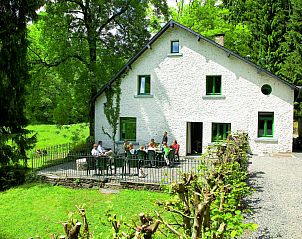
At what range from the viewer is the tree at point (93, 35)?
22.7m

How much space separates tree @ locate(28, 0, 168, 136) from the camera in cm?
2266

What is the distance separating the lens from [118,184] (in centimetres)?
1450

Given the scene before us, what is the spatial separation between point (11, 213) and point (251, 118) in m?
14.8

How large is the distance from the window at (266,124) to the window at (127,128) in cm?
852

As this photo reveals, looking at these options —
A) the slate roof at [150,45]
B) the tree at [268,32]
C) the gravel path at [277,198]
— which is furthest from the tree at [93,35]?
the tree at [268,32]

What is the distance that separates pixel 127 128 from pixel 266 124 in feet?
31.0

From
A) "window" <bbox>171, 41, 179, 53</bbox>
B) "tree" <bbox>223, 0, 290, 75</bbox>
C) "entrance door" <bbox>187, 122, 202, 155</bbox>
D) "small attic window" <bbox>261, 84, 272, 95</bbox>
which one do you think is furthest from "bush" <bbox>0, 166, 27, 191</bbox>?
"tree" <bbox>223, 0, 290, 75</bbox>

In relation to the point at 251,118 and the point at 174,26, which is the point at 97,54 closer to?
the point at 174,26

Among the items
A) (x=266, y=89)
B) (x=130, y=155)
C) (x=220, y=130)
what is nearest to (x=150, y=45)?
(x=220, y=130)

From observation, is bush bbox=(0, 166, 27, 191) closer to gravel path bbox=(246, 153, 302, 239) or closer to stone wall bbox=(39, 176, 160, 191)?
stone wall bbox=(39, 176, 160, 191)

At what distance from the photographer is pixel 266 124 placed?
20.4m

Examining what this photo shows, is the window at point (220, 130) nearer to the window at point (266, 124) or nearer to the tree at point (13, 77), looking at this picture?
the window at point (266, 124)

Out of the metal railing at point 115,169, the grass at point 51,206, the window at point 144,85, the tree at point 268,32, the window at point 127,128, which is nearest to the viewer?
the grass at point 51,206

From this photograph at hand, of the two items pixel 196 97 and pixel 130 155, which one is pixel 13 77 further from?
pixel 196 97
